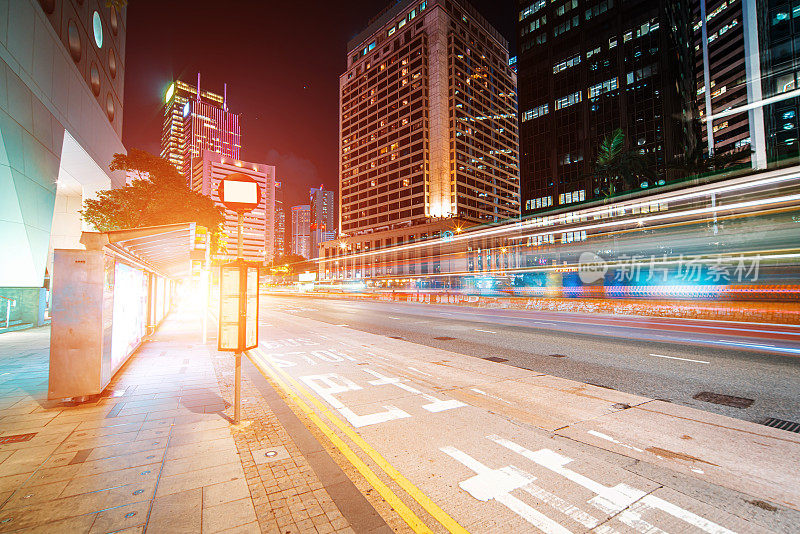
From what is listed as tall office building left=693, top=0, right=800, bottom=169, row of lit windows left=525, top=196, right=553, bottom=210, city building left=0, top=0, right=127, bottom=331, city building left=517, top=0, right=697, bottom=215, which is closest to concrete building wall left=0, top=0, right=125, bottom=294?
city building left=0, top=0, right=127, bottom=331

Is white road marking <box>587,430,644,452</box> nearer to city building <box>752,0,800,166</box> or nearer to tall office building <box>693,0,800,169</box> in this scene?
tall office building <box>693,0,800,169</box>

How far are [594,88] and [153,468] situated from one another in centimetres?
8017

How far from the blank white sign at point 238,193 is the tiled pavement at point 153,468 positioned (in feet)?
10.8

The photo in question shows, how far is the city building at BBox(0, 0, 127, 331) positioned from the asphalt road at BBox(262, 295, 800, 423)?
17318mm

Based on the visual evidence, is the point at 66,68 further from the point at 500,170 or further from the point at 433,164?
the point at 500,170

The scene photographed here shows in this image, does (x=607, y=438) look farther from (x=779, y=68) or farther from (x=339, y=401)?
(x=779, y=68)

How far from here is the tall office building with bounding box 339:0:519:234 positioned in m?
94.0

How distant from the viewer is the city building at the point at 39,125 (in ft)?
51.9

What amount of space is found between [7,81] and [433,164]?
84.1 meters

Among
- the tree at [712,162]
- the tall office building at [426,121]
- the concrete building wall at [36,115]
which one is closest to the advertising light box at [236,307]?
the concrete building wall at [36,115]

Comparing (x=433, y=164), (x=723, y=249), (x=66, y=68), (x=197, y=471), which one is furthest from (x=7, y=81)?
(x=433, y=164)

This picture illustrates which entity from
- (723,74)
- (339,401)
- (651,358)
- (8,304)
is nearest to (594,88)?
(723,74)

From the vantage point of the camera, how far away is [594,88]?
215 ft

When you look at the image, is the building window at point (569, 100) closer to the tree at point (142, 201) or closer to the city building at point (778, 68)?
the city building at point (778, 68)
